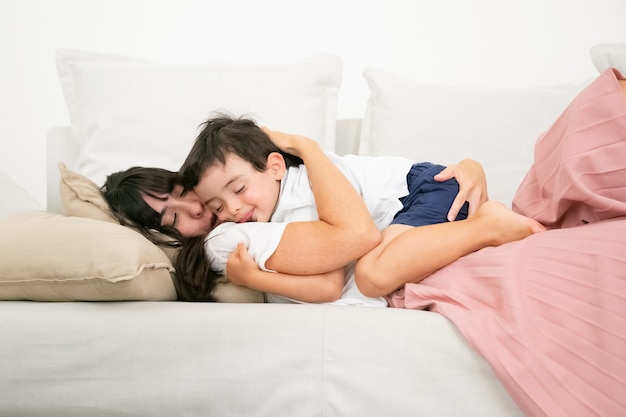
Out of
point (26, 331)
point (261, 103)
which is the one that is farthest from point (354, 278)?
point (261, 103)

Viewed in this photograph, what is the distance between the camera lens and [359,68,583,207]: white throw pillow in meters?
1.93

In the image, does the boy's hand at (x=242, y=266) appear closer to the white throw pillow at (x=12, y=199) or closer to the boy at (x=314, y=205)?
the boy at (x=314, y=205)

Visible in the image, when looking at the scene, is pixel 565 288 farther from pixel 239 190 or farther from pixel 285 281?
pixel 239 190

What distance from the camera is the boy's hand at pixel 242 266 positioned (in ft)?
4.37

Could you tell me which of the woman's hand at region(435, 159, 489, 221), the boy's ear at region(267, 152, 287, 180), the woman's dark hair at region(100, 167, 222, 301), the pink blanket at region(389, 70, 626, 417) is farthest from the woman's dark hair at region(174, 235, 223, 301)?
the woman's hand at region(435, 159, 489, 221)

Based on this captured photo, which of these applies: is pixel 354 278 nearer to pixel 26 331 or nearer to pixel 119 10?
pixel 26 331

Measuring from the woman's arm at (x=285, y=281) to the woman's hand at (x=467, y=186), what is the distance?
12.8 inches

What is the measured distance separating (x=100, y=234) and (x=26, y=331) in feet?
0.70

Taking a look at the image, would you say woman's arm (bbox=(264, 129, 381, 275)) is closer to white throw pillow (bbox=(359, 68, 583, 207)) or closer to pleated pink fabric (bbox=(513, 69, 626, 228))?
pleated pink fabric (bbox=(513, 69, 626, 228))

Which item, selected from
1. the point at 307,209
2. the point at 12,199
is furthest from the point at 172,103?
the point at 307,209

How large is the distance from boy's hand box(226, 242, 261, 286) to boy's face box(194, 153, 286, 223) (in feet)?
0.49

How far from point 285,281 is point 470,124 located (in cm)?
92

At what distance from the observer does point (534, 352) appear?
3.33ft

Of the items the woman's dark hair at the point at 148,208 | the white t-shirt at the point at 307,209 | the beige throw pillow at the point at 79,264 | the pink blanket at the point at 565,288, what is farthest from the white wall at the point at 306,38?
the beige throw pillow at the point at 79,264
